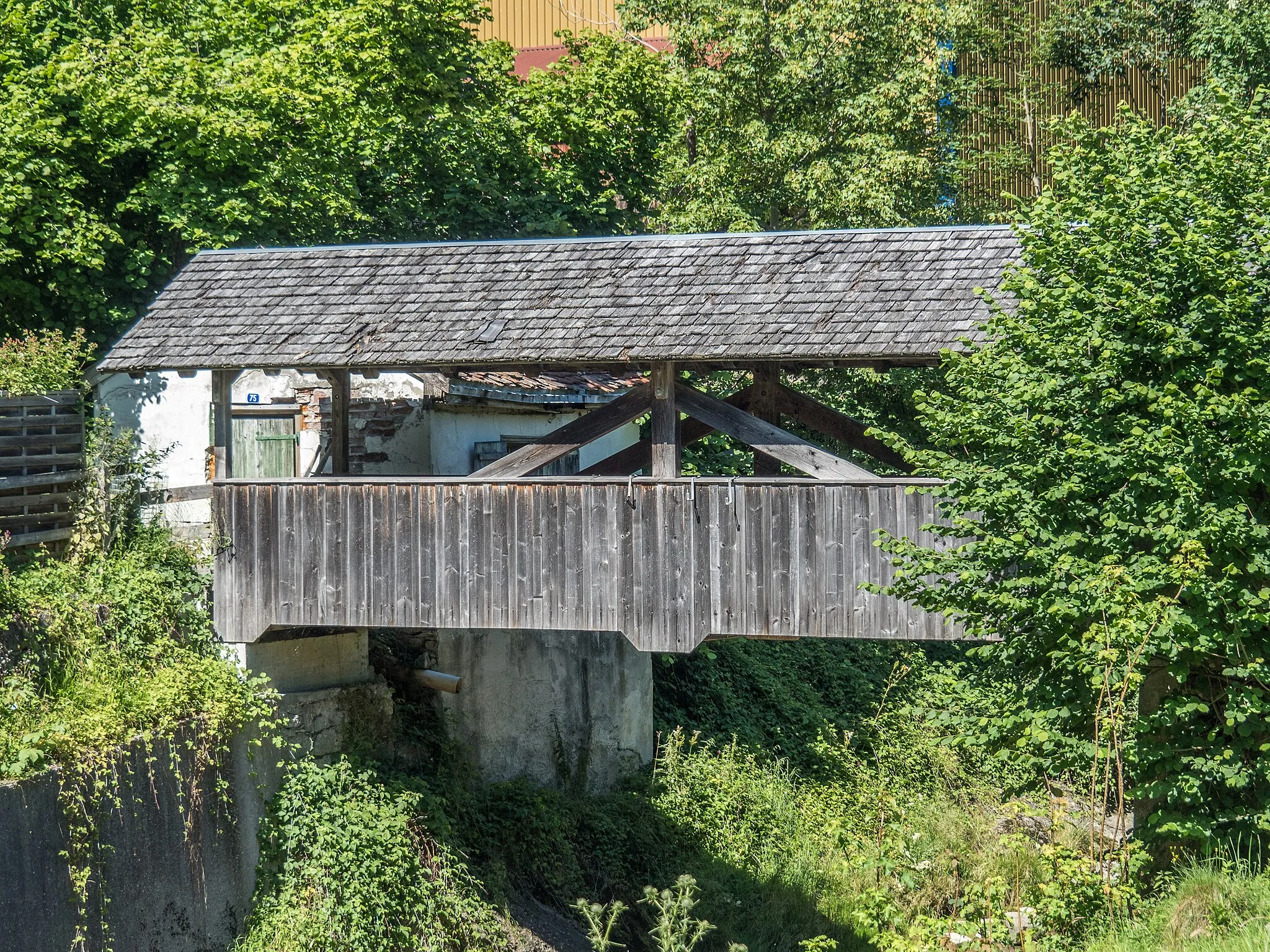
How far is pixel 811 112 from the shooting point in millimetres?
20125

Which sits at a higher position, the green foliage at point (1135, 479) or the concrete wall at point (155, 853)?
the green foliage at point (1135, 479)

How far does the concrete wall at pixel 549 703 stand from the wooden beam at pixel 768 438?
14.5 ft

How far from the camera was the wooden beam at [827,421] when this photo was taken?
38.2ft

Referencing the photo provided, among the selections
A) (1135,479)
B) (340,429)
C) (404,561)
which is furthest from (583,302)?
(1135,479)

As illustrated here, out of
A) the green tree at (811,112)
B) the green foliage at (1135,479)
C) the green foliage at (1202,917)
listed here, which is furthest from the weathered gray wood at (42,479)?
the green tree at (811,112)

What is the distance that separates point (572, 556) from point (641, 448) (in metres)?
2.33

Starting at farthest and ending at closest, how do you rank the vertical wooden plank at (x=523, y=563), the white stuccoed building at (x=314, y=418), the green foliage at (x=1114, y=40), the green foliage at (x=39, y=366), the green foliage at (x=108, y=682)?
the green foliage at (x=1114, y=40) → the white stuccoed building at (x=314, y=418) → the green foliage at (x=39, y=366) → the vertical wooden plank at (x=523, y=563) → the green foliage at (x=108, y=682)

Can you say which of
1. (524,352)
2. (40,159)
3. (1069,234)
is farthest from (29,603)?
Answer: (1069,234)

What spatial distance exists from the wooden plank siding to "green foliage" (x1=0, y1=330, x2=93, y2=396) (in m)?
2.48

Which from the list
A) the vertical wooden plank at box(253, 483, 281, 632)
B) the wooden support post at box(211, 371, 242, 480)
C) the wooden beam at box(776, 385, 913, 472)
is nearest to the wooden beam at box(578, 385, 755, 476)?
the wooden beam at box(776, 385, 913, 472)

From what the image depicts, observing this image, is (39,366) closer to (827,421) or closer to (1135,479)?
(827,421)

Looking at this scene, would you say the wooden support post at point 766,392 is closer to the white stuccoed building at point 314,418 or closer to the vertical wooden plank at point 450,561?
the white stuccoed building at point 314,418

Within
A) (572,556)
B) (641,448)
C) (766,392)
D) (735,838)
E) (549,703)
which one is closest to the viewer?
(572,556)

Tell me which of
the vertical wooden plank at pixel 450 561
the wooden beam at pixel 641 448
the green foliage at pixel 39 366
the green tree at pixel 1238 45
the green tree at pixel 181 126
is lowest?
the vertical wooden plank at pixel 450 561
